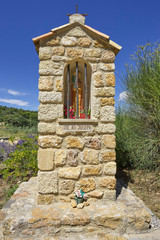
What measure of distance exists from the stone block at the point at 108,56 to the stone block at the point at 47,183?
2192 mm

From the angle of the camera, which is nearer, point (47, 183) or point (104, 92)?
point (47, 183)

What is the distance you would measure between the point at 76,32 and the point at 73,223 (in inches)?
122

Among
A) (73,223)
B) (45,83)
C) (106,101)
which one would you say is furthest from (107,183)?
(45,83)

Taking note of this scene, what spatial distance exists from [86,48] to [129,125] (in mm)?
3701

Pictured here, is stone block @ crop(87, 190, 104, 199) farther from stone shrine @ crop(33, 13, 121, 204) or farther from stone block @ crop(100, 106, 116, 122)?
stone block @ crop(100, 106, 116, 122)

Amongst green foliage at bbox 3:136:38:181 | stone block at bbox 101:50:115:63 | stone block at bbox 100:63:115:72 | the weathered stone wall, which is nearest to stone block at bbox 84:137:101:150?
the weathered stone wall

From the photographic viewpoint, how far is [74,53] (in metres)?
2.80

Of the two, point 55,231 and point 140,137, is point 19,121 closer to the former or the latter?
point 140,137

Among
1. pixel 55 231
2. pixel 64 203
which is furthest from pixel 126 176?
pixel 55 231

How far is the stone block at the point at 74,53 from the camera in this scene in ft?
9.16

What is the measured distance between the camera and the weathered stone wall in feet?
8.87

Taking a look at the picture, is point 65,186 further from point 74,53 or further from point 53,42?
point 53,42

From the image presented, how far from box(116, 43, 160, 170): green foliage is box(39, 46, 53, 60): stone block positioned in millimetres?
3265

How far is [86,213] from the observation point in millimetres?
2438
